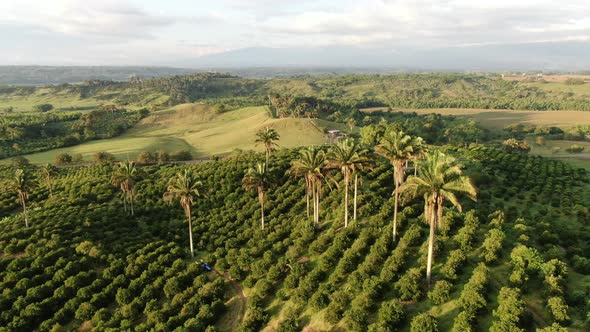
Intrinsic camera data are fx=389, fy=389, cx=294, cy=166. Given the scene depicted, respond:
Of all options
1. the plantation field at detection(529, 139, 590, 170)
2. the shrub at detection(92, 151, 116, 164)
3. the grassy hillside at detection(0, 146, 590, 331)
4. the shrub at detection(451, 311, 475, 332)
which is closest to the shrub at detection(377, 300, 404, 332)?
the grassy hillside at detection(0, 146, 590, 331)

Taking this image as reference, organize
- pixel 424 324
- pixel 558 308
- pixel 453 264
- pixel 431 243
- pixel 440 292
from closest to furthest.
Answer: pixel 558 308, pixel 424 324, pixel 440 292, pixel 431 243, pixel 453 264

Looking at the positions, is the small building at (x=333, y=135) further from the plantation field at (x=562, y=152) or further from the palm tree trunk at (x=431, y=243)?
the palm tree trunk at (x=431, y=243)

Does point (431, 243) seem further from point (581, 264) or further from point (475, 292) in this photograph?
point (581, 264)

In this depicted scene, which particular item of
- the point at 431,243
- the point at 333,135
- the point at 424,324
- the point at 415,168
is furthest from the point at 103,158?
the point at 424,324

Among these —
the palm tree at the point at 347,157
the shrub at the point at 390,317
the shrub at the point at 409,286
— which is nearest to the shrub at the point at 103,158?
the palm tree at the point at 347,157

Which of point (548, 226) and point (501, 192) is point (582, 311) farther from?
point (501, 192)

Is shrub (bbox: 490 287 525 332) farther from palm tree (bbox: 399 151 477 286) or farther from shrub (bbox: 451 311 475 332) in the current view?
palm tree (bbox: 399 151 477 286)
